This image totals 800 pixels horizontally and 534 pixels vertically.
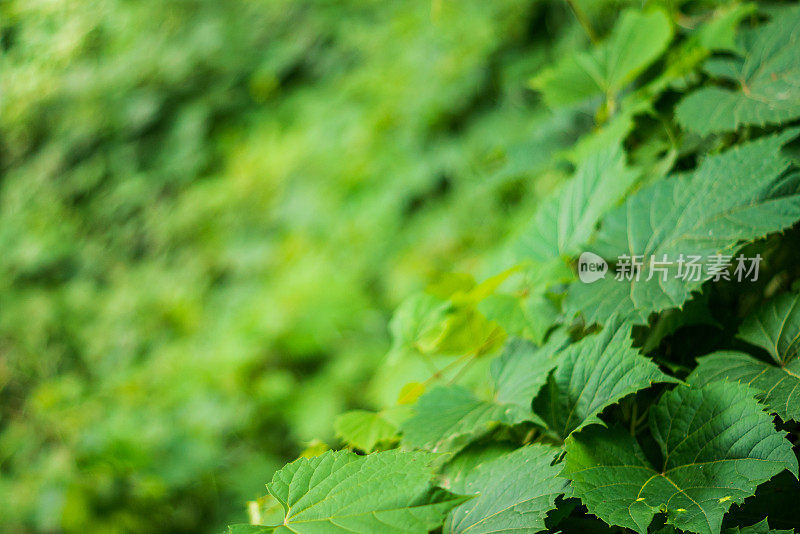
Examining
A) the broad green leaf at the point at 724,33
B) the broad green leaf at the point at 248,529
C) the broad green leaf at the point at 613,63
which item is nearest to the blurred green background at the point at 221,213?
the broad green leaf at the point at 613,63

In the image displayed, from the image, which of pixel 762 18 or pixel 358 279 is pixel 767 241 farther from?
pixel 358 279

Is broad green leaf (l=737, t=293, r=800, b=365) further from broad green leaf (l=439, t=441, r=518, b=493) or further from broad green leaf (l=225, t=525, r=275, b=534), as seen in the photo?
broad green leaf (l=225, t=525, r=275, b=534)

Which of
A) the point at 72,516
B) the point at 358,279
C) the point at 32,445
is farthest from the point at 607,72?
the point at 32,445

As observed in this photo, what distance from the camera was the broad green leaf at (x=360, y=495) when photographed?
0.35 meters

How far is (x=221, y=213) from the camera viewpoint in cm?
314

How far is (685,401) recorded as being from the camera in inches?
16.4

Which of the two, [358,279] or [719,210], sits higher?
[358,279]

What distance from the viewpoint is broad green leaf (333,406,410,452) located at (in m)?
0.54

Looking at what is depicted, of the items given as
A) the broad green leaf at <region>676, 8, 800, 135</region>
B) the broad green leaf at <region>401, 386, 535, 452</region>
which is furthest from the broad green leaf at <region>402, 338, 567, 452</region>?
the broad green leaf at <region>676, 8, 800, 135</region>

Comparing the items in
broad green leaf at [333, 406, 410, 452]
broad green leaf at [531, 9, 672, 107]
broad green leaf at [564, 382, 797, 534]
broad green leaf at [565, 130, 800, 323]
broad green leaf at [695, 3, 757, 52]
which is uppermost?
broad green leaf at [531, 9, 672, 107]

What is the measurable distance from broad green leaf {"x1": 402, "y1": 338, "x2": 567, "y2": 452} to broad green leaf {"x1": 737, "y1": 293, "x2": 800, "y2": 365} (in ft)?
0.55

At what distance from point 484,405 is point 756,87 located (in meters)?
0.53

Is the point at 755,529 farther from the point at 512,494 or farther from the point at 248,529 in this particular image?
the point at 248,529

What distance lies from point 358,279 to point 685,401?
→ 198 cm
